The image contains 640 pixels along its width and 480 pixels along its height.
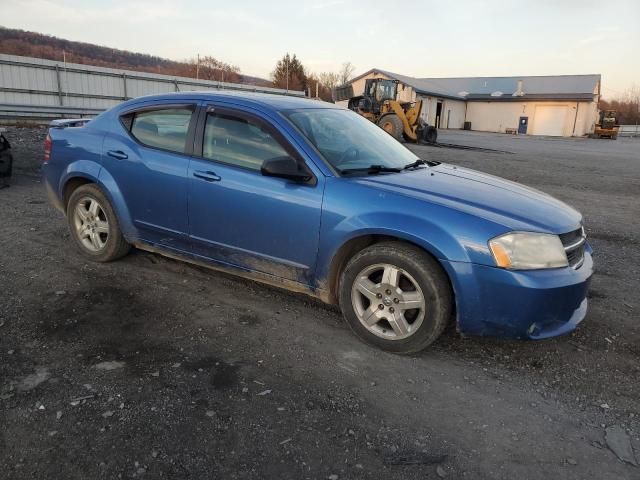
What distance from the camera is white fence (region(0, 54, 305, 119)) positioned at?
17.7 m

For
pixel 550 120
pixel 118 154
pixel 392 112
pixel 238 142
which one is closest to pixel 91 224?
pixel 118 154

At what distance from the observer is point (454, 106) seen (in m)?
54.4

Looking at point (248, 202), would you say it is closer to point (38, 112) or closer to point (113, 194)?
point (113, 194)

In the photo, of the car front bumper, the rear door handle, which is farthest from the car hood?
the rear door handle

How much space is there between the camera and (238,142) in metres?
3.83

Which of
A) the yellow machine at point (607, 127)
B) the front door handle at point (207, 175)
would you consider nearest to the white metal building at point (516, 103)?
the yellow machine at point (607, 127)

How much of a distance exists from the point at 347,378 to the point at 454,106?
183ft

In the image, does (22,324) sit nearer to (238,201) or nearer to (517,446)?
(238,201)

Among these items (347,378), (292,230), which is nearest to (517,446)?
(347,378)

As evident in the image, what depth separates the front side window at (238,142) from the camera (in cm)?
369

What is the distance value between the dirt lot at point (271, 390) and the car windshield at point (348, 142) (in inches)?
49.1

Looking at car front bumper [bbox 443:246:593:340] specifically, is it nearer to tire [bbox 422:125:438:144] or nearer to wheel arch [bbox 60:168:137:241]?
wheel arch [bbox 60:168:137:241]

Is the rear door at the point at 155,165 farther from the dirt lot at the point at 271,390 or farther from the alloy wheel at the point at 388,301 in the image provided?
the alloy wheel at the point at 388,301

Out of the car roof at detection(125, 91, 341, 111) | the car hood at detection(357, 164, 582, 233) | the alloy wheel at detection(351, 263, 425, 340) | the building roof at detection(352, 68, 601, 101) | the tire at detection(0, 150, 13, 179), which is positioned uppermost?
the building roof at detection(352, 68, 601, 101)
